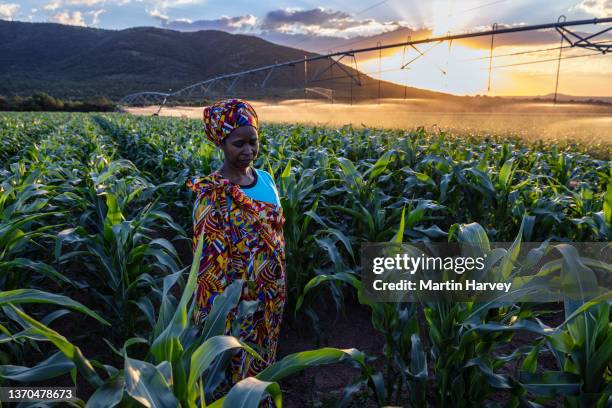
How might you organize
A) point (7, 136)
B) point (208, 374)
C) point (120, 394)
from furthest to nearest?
point (7, 136)
point (208, 374)
point (120, 394)

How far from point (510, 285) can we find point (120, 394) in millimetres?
1369

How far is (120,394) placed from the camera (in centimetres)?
97

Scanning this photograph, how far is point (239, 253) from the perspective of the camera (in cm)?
209

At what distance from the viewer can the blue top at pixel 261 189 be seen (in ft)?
7.12

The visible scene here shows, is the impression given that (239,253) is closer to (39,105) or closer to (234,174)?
(234,174)

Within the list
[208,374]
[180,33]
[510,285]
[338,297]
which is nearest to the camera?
[208,374]

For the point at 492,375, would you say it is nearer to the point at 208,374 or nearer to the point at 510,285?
the point at 510,285

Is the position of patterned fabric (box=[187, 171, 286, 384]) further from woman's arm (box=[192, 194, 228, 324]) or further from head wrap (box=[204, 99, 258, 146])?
head wrap (box=[204, 99, 258, 146])

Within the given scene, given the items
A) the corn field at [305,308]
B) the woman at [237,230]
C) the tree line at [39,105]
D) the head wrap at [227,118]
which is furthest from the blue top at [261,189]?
the tree line at [39,105]

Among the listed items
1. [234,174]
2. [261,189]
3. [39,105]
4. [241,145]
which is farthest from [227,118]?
[39,105]

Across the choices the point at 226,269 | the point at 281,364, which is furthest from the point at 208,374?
the point at 226,269

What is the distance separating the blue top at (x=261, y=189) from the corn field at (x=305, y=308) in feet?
1.35

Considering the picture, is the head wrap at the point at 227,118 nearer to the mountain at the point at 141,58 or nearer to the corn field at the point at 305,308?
the corn field at the point at 305,308

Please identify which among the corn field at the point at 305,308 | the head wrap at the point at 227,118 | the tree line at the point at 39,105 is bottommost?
the corn field at the point at 305,308
